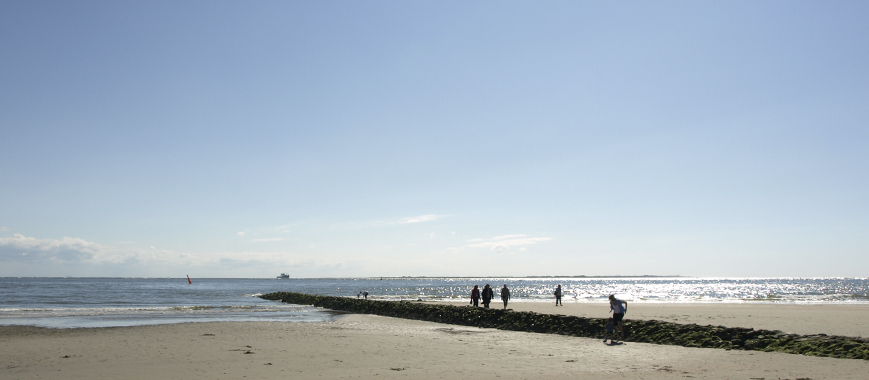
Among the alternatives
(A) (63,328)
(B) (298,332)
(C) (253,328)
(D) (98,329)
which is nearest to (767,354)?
(B) (298,332)

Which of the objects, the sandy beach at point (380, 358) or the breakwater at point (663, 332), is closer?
the sandy beach at point (380, 358)

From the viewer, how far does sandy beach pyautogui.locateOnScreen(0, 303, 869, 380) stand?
38.2 ft

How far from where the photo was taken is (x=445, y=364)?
517 inches

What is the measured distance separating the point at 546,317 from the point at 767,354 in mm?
9333

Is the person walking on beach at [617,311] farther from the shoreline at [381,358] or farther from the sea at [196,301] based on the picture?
the sea at [196,301]

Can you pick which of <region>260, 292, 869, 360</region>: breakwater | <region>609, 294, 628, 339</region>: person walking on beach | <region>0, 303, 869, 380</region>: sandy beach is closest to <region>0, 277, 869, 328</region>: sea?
<region>260, 292, 869, 360</region>: breakwater

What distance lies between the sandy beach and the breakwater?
84cm

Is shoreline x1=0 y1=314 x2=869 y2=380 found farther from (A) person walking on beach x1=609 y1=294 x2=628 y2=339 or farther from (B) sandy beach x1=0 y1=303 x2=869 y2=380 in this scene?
(A) person walking on beach x1=609 y1=294 x2=628 y2=339

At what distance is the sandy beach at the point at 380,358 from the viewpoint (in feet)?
38.2

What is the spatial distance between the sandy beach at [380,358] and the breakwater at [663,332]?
2.77ft

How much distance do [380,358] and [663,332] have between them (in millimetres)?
9852

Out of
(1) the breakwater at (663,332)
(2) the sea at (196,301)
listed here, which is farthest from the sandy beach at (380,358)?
(2) the sea at (196,301)

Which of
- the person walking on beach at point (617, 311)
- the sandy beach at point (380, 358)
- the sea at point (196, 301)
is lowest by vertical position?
the sea at point (196, 301)

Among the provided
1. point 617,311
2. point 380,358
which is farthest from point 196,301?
point 617,311
